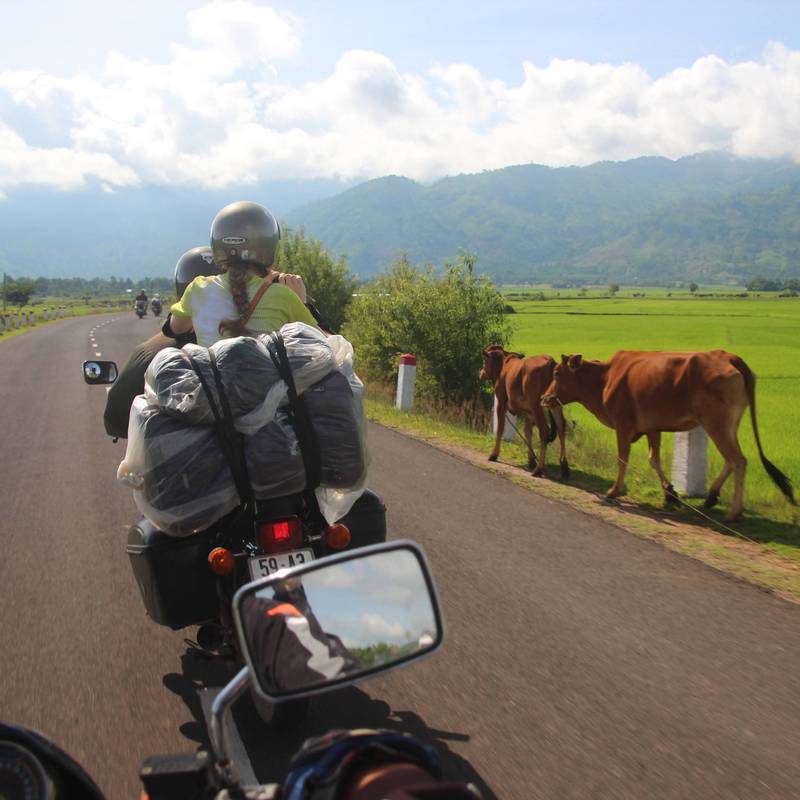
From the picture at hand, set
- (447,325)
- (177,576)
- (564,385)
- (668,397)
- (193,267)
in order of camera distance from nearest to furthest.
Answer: (177,576) → (193,267) → (668,397) → (564,385) → (447,325)

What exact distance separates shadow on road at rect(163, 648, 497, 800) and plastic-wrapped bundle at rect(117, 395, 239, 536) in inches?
28.0

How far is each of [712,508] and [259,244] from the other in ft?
18.3

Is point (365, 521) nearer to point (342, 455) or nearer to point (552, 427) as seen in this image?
point (342, 455)

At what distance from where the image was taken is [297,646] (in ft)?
6.16

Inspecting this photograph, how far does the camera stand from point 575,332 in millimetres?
42312

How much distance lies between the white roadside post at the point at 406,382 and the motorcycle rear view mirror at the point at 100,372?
9596mm

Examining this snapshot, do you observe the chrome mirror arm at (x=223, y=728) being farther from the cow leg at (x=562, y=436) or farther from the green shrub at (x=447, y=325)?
the green shrub at (x=447, y=325)

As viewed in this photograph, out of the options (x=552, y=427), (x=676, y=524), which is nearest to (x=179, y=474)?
(x=676, y=524)

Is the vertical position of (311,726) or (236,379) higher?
(236,379)

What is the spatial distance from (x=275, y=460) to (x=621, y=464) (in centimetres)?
579

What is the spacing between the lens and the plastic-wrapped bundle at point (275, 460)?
3.24 m

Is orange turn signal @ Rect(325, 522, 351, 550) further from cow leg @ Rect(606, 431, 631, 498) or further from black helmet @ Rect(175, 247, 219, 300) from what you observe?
cow leg @ Rect(606, 431, 631, 498)

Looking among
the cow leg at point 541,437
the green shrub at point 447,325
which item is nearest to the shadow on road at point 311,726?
the cow leg at point 541,437

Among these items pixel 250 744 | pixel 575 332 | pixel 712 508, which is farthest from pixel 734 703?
pixel 575 332
